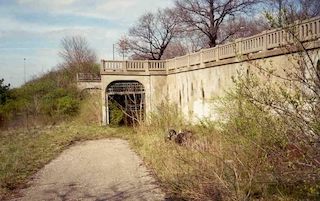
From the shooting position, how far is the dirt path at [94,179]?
9164mm

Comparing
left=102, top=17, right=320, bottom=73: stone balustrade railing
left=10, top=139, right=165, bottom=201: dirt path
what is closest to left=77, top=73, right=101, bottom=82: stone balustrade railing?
left=102, top=17, right=320, bottom=73: stone balustrade railing

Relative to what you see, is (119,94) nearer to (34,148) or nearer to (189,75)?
(189,75)

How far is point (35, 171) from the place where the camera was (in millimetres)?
12312

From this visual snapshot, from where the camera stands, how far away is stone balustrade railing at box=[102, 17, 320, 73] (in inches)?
199

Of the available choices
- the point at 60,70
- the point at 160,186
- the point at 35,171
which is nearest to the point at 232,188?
the point at 160,186

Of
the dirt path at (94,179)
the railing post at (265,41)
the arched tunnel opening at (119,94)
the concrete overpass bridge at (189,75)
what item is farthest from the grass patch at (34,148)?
the railing post at (265,41)

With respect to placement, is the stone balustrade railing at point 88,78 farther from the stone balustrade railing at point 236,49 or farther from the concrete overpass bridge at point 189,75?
the stone balustrade railing at point 236,49

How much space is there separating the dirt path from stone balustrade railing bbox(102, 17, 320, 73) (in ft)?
13.6

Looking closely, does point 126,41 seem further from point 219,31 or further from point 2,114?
point 2,114

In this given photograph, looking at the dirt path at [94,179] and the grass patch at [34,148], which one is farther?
the grass patch at [34,148]

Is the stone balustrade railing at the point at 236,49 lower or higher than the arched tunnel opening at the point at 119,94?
higher

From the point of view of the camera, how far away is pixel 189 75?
2258cm

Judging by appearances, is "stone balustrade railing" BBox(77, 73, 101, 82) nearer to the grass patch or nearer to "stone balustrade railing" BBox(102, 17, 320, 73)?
the grass patch

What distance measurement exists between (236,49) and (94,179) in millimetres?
6415
